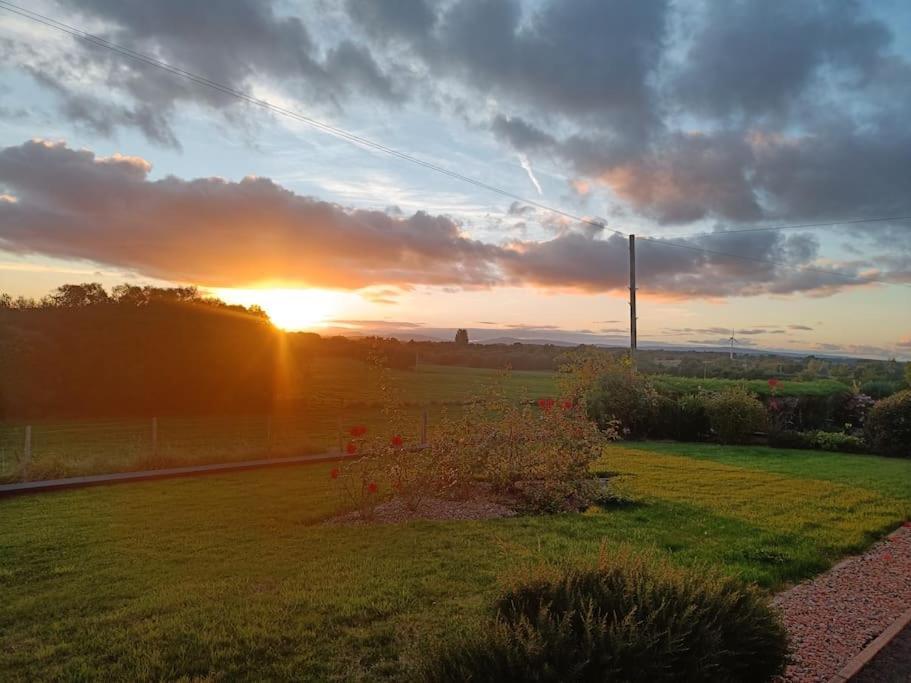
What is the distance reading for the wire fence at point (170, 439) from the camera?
11.8 meters

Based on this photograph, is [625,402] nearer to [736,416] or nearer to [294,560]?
[736,416]

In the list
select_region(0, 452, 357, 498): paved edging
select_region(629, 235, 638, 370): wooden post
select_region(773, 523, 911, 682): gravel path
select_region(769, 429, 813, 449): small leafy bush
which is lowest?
select_region(769, 429, 813, 449): small leafy bush

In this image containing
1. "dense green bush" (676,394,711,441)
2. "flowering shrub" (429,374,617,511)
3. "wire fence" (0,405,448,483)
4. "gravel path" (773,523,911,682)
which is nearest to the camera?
"gravel path" (773,523,911,682)

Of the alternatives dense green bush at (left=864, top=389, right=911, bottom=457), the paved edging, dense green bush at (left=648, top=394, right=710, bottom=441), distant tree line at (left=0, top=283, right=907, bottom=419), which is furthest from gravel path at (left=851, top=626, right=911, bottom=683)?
distant tree line at (left=0, top=283, right=907, bottom=419)

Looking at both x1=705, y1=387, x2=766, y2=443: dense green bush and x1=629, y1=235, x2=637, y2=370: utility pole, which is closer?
x1=705, y1=387, x2=766, y2=443: dense green bush

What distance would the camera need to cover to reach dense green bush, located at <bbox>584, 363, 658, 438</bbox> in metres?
19.6

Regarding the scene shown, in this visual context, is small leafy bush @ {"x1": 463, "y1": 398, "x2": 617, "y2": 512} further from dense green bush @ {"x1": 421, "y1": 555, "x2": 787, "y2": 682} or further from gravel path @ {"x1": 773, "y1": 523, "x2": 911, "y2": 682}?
dense green bush @ {"x1": 421, "y1": 555, "x2": 787, "y2": 682}

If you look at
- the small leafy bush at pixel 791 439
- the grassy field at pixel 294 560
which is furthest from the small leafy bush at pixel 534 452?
the small leafy bush at pixel 791 439

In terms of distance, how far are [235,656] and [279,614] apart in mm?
667

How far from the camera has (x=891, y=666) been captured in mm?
4176

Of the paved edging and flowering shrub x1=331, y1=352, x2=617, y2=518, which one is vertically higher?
flowering shrub x1=331, y1=352, x2=617, y2=518

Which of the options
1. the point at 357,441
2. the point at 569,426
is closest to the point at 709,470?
the point at 569,426

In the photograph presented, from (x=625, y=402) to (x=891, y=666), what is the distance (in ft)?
51.1

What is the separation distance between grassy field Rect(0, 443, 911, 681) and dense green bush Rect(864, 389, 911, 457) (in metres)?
6.07
